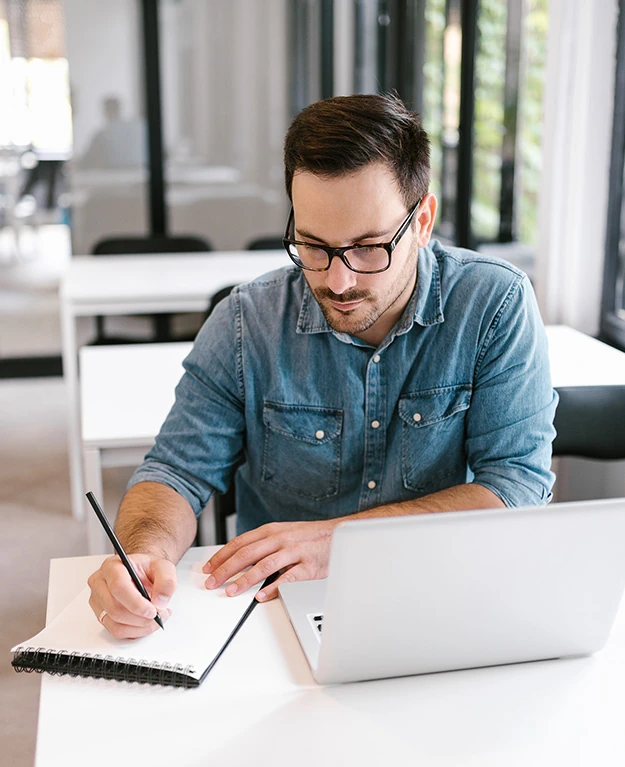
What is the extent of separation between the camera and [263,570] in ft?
3.98

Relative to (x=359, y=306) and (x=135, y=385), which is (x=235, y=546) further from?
(x=135, y=385)

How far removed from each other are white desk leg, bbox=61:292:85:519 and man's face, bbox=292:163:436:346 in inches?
75.0

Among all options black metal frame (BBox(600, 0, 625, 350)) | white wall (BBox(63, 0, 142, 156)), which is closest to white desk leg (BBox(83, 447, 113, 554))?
black metal frame (BBox(600, 0, 625, 350))

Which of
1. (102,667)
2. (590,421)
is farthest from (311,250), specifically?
(590,421)

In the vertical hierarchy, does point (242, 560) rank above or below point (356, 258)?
below

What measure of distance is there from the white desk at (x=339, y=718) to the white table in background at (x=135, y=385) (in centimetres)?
93

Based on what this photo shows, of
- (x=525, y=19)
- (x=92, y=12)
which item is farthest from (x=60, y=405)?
(x=525, y=19)

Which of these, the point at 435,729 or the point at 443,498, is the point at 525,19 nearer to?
the point at 443,498

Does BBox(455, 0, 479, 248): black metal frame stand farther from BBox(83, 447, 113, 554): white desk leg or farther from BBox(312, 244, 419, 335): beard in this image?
BBox(312, 244, 419, 335): beard

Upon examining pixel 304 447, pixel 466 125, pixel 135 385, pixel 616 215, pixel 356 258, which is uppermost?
pixel 466 125

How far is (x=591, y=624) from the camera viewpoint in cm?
101

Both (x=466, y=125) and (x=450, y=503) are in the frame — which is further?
(x=466, y=125)

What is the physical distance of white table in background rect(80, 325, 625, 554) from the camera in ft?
6.34

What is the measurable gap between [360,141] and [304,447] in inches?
19.4
